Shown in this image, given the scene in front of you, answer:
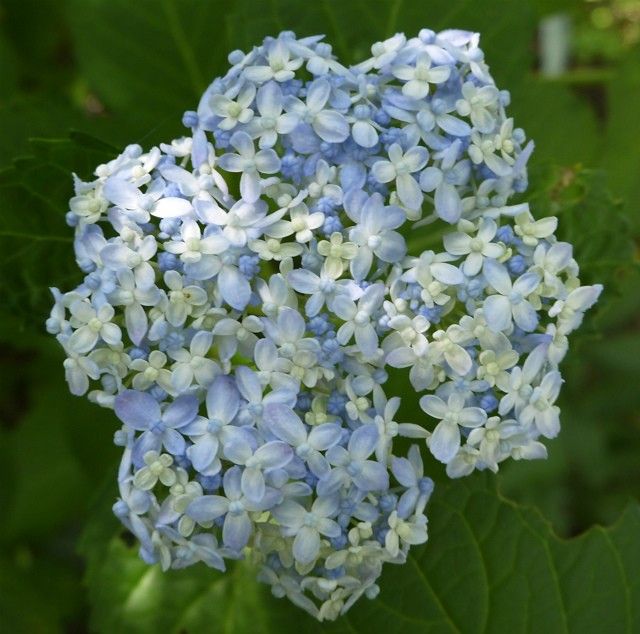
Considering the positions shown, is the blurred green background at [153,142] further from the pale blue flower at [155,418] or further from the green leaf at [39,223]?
the pale blue flower at [155,418]

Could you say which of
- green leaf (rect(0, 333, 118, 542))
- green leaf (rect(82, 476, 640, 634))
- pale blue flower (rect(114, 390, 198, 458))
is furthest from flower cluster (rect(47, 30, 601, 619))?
green leaf (rect(0, 333, 118, 542))

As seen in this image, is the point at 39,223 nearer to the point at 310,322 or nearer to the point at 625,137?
the point at 310,322

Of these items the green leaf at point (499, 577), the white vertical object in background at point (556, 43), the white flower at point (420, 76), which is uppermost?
the white vertical object in background at point (556, 43)

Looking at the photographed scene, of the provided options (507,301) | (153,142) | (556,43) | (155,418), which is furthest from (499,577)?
(556,43)

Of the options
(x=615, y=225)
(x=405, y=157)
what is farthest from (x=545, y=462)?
(x=405, y=157)

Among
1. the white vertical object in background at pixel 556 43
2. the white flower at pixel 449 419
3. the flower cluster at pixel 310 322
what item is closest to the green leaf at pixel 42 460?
the flower cluster at pixel 310 322

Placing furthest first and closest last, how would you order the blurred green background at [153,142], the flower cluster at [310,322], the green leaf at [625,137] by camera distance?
the green leaf at [625,137] < the blurred green background at [153,142] < the flower cluster at [310,322]

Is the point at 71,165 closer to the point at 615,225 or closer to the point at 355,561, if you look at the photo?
the point at 355,561
